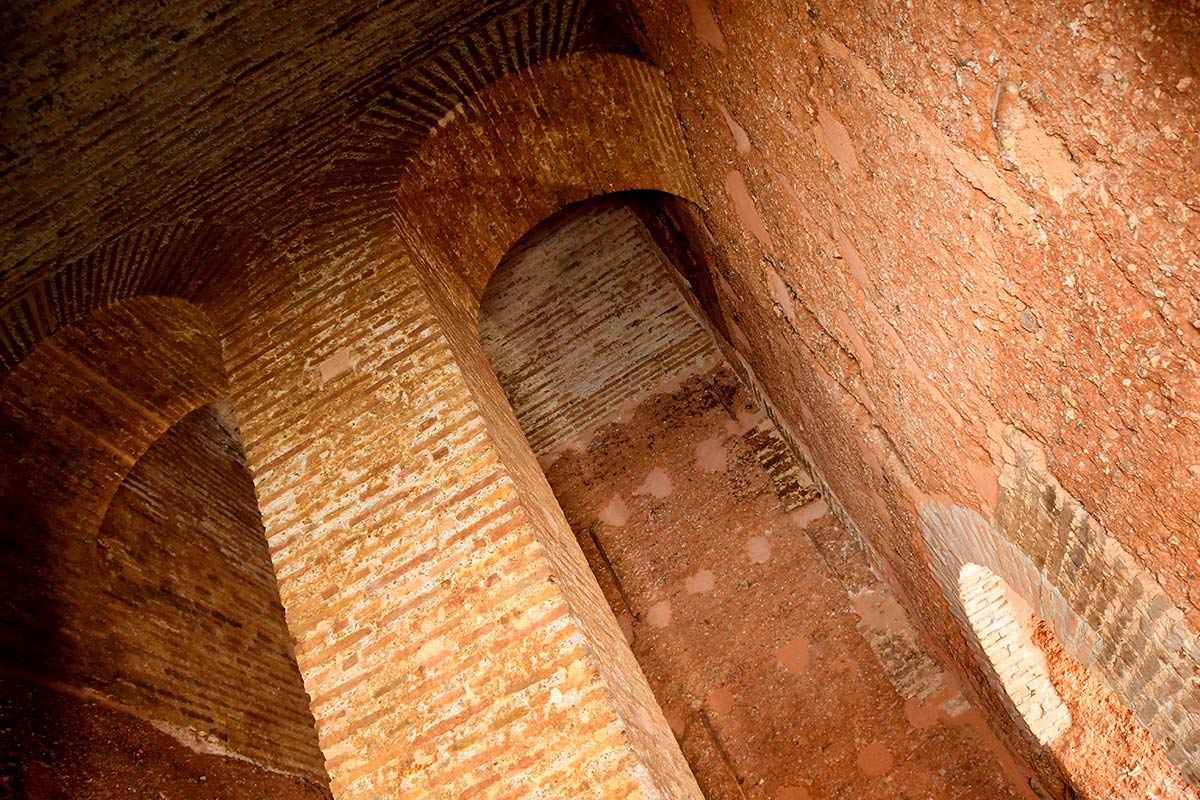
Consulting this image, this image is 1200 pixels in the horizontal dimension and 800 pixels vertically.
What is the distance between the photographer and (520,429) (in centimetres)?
335

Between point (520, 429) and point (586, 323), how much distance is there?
2345 millimetres

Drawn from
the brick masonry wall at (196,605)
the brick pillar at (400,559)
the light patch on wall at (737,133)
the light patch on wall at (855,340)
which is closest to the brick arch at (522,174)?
the brick pillar at (400,559)

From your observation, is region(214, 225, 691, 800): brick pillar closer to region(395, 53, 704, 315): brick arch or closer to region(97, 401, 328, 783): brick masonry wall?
region(395, 53, 704, 315): brick arch

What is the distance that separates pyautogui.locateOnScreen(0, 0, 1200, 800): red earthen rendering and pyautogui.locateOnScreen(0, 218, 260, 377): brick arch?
0.6 inches

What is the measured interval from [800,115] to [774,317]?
4.51 feet

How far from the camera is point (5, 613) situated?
306 centimetres

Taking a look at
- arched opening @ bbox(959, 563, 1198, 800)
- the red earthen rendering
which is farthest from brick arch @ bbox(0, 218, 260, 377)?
arched opening @ bbox(959, 563, 1198, 800)

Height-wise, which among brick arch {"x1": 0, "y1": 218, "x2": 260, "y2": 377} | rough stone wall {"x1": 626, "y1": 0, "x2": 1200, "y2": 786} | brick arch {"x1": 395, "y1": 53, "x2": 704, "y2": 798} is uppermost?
brick arch {"x1": 0, "y1": 218, "x2": 260, "y2": 377}

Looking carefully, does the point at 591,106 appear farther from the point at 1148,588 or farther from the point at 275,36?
the point at 1148,588

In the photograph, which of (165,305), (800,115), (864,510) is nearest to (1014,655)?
(864,510)

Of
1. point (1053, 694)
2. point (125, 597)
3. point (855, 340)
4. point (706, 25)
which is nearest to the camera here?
point (706, 25)

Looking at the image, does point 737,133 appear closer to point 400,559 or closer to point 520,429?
point 520,429

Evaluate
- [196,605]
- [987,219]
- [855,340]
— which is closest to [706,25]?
[855,340]

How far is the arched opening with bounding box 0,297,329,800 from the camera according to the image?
3098 mm
